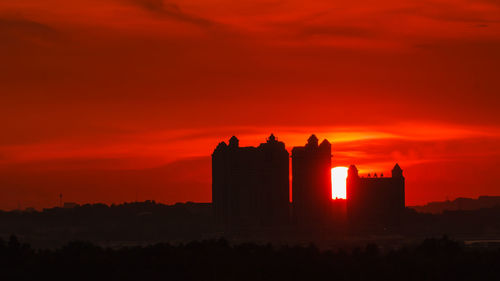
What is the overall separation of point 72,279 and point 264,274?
32.3 meters

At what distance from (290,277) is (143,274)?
81.1 ft

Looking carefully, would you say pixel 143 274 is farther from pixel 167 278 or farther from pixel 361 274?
pixel 361 274

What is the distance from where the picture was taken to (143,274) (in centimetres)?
18600

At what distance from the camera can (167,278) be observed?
599 ft

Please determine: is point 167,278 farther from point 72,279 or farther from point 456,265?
point 456,265

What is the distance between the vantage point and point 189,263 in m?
195

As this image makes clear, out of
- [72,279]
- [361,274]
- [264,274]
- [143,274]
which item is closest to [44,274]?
[72,279]

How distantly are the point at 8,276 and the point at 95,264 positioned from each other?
15.5 m

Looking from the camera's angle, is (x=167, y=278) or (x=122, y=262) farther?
(x=122, y=262)

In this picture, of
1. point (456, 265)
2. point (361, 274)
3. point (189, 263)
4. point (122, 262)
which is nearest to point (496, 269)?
point (456, 265)

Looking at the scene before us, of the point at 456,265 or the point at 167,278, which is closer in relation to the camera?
the point at 167,278

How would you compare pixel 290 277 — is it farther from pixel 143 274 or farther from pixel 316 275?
pixel 143 274

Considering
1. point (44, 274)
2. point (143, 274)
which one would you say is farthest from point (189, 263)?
point (44, 274)

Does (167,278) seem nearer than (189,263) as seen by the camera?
Yes
